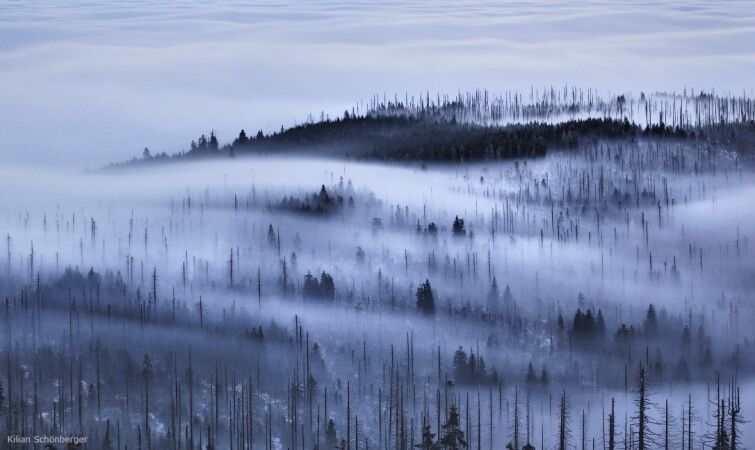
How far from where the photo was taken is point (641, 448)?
120 m

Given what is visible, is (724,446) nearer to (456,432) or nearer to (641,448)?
(641,448)

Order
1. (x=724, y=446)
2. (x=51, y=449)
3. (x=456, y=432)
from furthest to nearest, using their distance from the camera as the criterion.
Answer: (x=51, y=449), (x=724, y=446), (x=456, y=432)

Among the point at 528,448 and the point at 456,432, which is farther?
the point at 528,448

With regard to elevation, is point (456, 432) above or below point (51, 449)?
above

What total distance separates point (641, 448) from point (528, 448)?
37466 millimetres

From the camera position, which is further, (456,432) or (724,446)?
(724,446)

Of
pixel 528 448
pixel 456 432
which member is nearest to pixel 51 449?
pixel 528 448

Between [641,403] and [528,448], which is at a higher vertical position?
[641,403]

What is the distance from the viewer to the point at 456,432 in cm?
11544

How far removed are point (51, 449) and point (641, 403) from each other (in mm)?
88398

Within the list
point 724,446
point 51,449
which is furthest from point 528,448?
point 51,449

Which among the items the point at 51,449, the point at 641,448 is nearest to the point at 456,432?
the point at 641,448

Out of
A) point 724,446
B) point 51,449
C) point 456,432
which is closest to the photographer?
point 456,432

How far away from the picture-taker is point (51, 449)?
179250 millimetres
